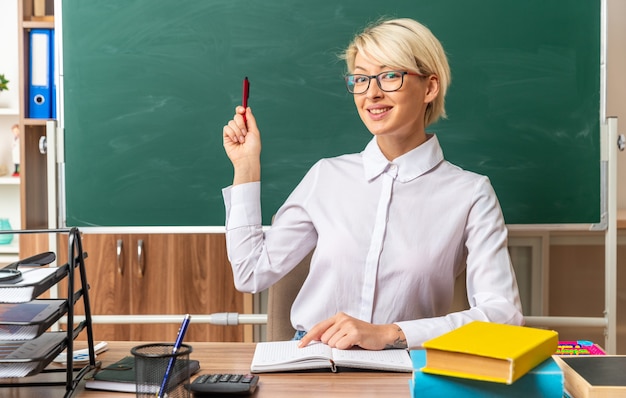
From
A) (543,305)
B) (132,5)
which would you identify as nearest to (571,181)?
(543,305)

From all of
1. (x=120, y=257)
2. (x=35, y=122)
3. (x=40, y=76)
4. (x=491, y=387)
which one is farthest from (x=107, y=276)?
(x=491, y=387)

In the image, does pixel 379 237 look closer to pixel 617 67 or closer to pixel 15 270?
pixel 15 270

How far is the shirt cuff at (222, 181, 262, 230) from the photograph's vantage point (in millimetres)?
1742

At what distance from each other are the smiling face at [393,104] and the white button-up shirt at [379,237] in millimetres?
53

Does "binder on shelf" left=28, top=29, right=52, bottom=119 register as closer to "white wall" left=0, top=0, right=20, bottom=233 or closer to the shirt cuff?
"white wall" left=0, top=0, right=20, bottom=233

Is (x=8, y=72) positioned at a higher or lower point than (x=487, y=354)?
higher

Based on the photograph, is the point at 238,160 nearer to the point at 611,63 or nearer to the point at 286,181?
the point at 286,181

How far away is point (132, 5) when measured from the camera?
2307mm

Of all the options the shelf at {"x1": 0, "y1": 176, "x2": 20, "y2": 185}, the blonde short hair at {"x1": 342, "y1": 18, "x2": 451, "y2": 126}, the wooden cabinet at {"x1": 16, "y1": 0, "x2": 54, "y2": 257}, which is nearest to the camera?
the blonde short hair at {"x1": 342, "y1": 18, "x2": 451, "y2": 126}

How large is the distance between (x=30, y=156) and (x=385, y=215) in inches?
70.7

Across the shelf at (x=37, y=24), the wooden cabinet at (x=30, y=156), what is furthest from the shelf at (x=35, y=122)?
the shelf at (x=37, y=24)

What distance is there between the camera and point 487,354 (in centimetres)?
89

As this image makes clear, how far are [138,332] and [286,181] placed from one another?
805 millimetres

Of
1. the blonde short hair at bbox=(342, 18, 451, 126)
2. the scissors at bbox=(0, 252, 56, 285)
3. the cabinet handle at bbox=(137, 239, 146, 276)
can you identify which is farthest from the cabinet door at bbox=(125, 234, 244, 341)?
the scissors at bbox=(0, 252, 56, 285)
